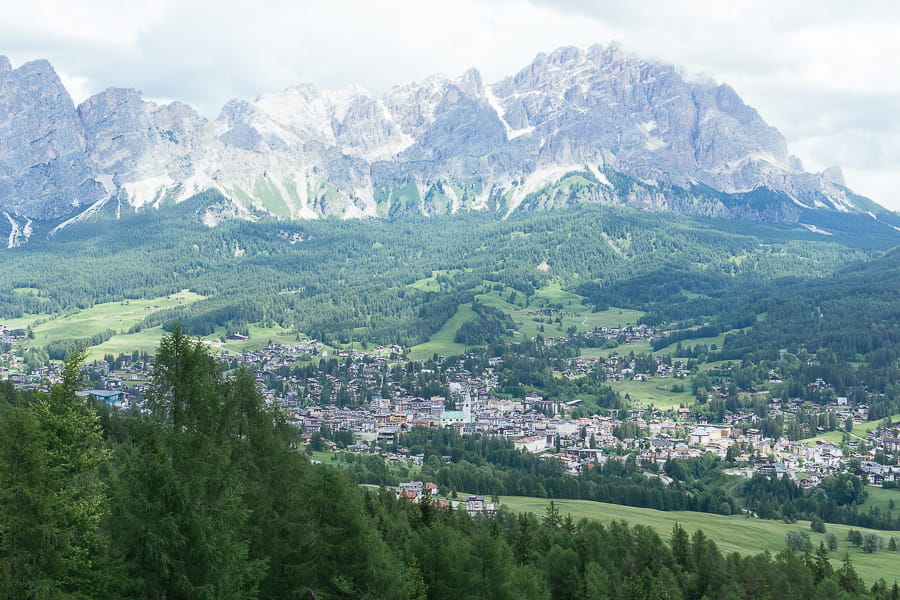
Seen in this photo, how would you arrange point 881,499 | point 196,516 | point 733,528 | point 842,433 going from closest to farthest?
point 196,516
point 733,528
point 881,499
point 842,433

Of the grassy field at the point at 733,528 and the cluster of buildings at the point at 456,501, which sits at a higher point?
the cluster of buildings at the point at 456,501

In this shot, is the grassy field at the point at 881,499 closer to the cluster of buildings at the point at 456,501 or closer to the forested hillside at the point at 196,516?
the cluster of buildings at the point at 456,501

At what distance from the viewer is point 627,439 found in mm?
170000

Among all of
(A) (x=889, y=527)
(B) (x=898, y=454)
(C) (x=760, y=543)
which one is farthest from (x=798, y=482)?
(C) (x=760, y=543)

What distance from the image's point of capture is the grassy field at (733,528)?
99250 mm

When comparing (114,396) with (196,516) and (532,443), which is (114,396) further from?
(196,516)

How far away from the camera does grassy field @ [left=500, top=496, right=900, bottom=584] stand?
99250 millimetres

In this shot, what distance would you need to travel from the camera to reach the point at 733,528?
113 metres

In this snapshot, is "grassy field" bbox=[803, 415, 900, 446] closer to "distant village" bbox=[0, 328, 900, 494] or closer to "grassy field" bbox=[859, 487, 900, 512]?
"distant village" bbox=[0, 328, 900, 494]

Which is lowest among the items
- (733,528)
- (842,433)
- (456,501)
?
(733,528)

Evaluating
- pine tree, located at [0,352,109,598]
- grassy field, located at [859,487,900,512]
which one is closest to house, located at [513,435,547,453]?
grassy field, located at [859,487,900,512]

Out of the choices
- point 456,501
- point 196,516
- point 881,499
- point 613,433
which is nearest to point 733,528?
point 881,499

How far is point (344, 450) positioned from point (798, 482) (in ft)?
255

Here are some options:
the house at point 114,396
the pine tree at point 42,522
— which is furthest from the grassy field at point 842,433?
the pine tree at point 42,522
